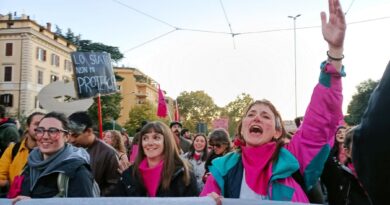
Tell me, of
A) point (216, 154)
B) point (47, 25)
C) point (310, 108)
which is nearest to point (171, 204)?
point (310, 108)

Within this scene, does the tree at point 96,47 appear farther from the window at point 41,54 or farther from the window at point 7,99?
the window at point 7,99

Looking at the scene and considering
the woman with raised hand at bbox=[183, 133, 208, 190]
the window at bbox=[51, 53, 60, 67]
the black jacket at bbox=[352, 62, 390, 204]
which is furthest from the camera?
the window at bbox=[51, 53, 60, 67]

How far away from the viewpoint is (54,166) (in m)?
3.18

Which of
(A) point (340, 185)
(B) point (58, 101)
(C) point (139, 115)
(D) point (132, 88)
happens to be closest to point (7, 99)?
(C) point (139, 115)

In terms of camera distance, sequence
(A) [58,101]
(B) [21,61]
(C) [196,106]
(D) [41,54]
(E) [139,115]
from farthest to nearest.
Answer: (C) [196,106]
(E) [139,115]
(D) [41,54]
(B) [21,61]
(A) [58,101]

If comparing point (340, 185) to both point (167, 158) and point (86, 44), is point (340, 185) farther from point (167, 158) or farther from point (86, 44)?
point (86, 44)

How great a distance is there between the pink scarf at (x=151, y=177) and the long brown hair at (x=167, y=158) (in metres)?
0.04

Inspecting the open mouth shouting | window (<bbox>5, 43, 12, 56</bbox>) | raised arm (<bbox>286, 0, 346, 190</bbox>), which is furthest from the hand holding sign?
window (<bbox>5, 43, 12, 56</bbox>)

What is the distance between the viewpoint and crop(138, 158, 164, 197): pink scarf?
3605 mm

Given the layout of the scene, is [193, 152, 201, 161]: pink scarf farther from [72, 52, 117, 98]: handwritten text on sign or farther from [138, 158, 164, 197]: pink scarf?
[138, 158, 164, 197]: pink scarf

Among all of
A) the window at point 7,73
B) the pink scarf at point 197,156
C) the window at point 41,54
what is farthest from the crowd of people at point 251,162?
the window at point 7,73

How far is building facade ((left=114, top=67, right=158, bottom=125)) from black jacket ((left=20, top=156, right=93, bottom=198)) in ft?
261

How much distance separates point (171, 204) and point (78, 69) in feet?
21.2

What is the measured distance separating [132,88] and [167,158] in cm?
8751
